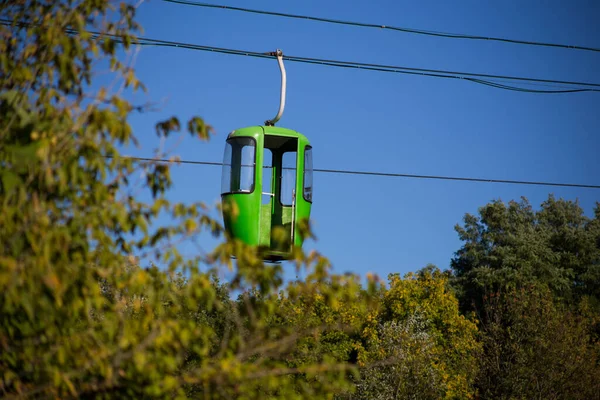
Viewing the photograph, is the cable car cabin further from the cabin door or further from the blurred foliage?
the blurred foliage

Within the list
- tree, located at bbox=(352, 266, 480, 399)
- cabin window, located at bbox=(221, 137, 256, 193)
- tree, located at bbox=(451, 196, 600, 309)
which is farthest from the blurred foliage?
cabin window, located at bbox=(221, 137, 256, 193)

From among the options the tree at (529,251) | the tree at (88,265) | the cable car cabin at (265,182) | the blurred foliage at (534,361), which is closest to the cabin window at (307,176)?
the cable car cabin at (265,182)

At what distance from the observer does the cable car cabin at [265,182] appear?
14.7 meters

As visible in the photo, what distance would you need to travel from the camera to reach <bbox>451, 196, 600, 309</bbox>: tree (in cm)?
4862

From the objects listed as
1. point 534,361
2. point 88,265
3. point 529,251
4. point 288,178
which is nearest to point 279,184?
point 288,178

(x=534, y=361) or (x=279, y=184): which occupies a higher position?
(x=279, y=184)

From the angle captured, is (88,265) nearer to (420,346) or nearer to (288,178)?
(288,178)

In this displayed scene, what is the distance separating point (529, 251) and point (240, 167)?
122 ft

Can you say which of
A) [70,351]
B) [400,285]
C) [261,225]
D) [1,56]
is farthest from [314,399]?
[400,285]

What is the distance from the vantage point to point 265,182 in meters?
15.6

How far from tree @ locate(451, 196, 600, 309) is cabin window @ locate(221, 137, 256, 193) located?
3409cm

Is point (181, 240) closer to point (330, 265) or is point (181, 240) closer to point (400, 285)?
point (330, 265)

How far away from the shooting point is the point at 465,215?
2100 inches

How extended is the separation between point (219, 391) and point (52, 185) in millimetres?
1512
